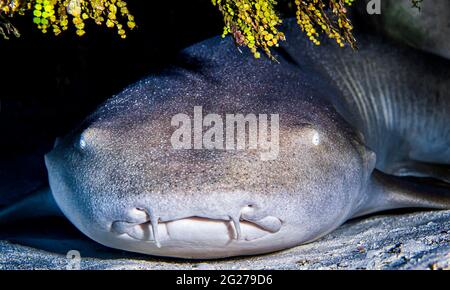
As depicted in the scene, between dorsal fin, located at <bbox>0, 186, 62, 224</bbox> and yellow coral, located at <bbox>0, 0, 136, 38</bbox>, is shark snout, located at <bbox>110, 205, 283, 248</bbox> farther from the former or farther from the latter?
dorsal fin, located at <bbox>0, 186, 62, 224</bbox>

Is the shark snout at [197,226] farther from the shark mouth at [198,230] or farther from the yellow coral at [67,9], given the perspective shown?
the yellow coral at [67,9]

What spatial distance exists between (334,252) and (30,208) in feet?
8.30

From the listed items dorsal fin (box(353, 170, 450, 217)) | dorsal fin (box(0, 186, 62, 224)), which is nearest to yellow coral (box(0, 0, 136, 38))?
dorsal fin (box(0, 186, 62, 224))

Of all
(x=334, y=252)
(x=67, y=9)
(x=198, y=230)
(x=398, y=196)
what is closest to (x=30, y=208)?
(x=67, y=9)

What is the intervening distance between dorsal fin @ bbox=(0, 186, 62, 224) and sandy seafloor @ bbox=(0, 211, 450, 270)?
26 centimetres

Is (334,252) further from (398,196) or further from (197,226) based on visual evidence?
(398,196)

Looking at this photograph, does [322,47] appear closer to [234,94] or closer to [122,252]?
[234,94]

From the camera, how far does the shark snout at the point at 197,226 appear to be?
195 centimetres

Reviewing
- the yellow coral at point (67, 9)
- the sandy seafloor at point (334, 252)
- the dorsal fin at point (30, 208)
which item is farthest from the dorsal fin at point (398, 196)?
the dorsal fin at point (30, 208)

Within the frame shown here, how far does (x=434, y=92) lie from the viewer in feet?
13.8

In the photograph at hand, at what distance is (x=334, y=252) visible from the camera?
7.48 feet

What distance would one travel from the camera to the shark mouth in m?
1.96
